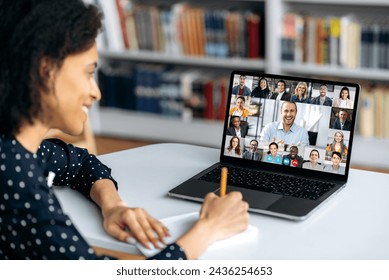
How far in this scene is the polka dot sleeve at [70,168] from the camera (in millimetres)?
1738

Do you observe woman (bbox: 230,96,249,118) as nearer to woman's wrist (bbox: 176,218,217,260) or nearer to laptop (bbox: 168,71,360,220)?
laptop (bbox: 168,71,360,220)

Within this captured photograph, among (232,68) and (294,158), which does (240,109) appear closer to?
(294,158)

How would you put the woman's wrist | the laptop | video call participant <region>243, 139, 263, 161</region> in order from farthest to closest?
video call participant <region>243, 139, 263, 161</region>, the laptop, the woman's wrist

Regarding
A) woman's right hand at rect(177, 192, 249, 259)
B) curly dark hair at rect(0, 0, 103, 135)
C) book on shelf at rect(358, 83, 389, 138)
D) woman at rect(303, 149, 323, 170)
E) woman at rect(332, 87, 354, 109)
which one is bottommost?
book on shelf at rect(358, 83, 389, 138)

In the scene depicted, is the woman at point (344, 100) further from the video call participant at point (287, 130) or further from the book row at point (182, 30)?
the book row at point (182, 30)

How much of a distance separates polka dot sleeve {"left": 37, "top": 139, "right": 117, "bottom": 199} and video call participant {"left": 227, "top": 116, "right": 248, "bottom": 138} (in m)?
0.32

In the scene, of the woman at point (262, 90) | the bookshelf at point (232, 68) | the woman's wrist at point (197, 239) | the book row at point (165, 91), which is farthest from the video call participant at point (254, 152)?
the book row at point (165, 91)

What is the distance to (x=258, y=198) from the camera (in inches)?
65.1

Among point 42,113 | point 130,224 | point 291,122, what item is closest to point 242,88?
point 291,122

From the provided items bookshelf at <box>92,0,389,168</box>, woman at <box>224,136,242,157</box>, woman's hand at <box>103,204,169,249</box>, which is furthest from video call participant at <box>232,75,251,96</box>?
bookshelf at <box>92,0,389,168</box>

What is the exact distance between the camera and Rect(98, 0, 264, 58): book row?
4012mm

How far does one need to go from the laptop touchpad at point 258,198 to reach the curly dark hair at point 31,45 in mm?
512

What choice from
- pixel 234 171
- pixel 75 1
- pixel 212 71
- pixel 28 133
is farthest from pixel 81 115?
pixel 212 71

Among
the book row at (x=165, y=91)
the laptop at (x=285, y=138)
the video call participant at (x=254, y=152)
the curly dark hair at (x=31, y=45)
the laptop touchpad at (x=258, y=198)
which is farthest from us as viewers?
the book row at (x=165, y=91)
